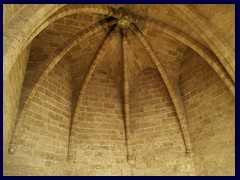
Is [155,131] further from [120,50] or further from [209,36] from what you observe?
[209,36]

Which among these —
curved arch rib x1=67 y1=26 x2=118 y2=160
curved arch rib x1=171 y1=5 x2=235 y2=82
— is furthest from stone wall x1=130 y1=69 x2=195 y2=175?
curved arch rib x1=171 y1=5 x2=235 y2=82

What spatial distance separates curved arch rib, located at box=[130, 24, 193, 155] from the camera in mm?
8547

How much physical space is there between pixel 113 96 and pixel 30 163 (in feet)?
10.9

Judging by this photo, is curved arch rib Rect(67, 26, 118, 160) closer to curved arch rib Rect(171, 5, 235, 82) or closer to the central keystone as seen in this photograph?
the central keystone

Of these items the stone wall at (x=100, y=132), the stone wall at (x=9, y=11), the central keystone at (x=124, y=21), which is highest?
the central keystone at (x=124, y=21)

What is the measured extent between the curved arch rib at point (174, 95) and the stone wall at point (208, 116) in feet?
0.48

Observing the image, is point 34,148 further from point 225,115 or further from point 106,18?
point 225,115

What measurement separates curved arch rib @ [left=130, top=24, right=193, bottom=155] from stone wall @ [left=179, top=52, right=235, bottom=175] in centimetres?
15

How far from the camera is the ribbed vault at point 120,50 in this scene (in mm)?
7539

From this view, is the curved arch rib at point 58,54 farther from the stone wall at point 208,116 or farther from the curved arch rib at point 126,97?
the stone wall at point 208,116

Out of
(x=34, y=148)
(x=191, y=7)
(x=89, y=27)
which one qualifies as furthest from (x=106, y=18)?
(x=34, y=148)

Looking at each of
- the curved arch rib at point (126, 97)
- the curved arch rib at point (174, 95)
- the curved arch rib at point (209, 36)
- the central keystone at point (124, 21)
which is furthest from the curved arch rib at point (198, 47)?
the curved arch rib at point (126, 97)

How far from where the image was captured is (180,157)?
8461mm

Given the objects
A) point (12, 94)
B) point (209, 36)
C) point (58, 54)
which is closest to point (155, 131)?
point (209, 36)
